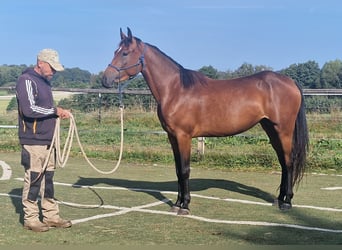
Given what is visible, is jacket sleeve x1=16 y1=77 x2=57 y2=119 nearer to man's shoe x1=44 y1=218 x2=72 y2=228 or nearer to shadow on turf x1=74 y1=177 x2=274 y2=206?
man's shoe x1=44 y1=218 x2=72 y2=228

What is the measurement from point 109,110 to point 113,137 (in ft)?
9.02

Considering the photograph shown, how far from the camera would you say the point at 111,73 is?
6.55 m

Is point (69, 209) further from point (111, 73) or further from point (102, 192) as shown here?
point (111, 73)

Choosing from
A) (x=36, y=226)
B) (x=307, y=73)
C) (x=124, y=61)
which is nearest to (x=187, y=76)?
(x=124, y=61)

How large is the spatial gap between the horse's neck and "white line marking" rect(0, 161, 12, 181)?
13.0ft

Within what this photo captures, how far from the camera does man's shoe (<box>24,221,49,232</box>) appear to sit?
515cm

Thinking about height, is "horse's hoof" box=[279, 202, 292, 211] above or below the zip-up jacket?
below

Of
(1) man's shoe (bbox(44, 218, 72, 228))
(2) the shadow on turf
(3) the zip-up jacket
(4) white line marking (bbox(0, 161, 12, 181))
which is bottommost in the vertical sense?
(1) man's shoe (bbox(44, 218, 72, 228))

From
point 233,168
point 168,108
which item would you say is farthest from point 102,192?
point 233,168

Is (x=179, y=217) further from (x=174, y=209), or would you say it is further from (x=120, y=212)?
(x=120, y=212)

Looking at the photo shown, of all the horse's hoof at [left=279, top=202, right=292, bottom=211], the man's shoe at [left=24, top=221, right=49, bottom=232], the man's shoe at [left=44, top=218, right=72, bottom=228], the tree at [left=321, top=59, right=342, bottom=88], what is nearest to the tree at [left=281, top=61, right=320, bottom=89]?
the tree at [left=321, top=59, right=342, bottom=88]

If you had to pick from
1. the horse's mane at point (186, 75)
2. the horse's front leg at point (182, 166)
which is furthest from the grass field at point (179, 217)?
the horse's mane at point (186, 75)

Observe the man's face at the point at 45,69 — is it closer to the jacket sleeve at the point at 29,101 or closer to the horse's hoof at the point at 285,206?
the jacket sleeve at the point at 29,101

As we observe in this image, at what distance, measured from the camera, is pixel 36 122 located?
17.0 feet
